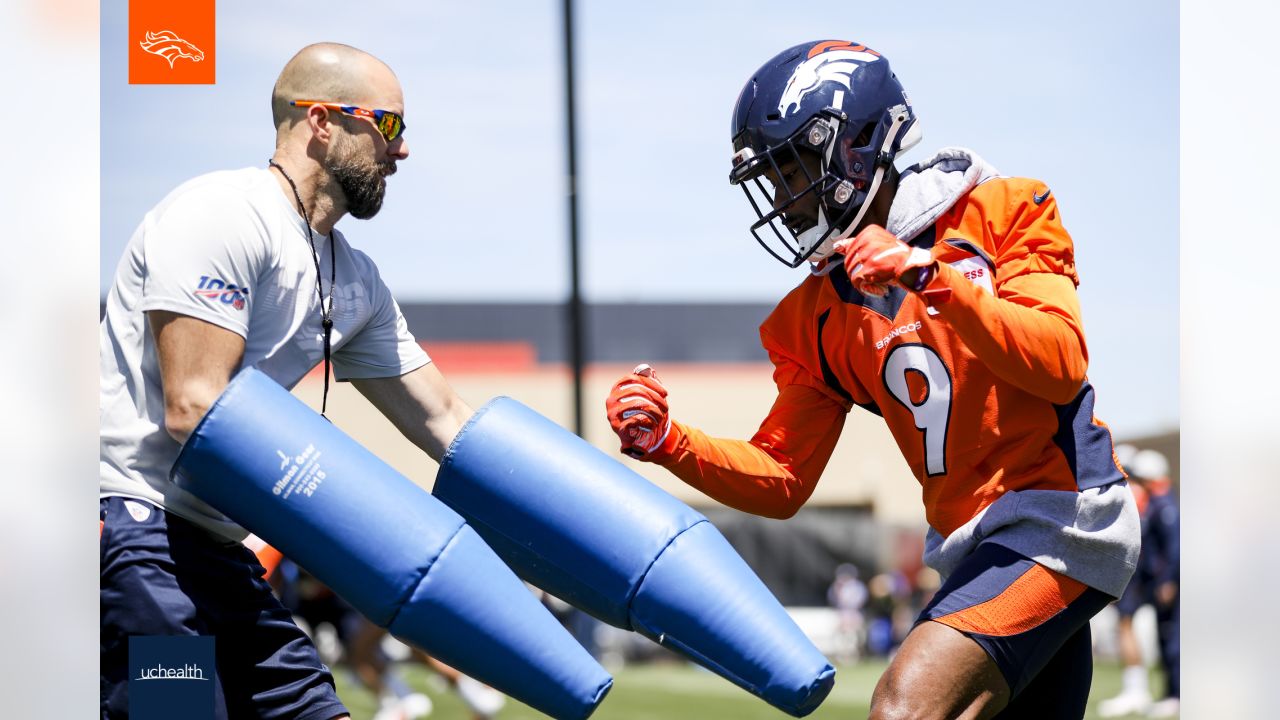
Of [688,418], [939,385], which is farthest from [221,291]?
[688,418]

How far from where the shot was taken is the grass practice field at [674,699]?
6.29 meters

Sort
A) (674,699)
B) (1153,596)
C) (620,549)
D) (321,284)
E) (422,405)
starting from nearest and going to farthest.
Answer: (620,549), (321,284), (422,405), (1153,596), (674,699)

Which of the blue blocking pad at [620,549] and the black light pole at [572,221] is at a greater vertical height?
the black light pole at [572,221]

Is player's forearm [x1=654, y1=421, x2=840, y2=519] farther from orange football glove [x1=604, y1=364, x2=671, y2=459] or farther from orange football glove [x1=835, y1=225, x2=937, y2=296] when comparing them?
orange football glove [x1=835, y1=225, x2=937, y2=296]

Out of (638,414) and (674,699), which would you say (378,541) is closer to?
(638,414)

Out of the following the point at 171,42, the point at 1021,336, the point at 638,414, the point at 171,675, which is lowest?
the point at 171,675

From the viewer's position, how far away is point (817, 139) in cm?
244

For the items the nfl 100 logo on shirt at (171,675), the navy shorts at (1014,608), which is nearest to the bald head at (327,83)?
the nfl 100 logo on shirt at (171,675)

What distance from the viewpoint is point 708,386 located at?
9164 mm

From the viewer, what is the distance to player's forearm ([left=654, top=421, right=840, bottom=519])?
2.55m

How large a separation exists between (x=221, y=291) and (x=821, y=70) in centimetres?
123

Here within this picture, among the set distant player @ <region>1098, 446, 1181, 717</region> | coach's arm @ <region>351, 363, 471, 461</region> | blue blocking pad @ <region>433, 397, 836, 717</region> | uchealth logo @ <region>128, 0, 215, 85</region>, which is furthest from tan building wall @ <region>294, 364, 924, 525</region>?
distant player @ <region>1098, 446, 1181, 717</region>

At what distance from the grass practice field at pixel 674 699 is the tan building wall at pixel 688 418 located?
1.21 meters

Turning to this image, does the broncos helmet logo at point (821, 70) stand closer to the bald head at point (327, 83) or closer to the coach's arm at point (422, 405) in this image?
the bald head at point (327, 83)
